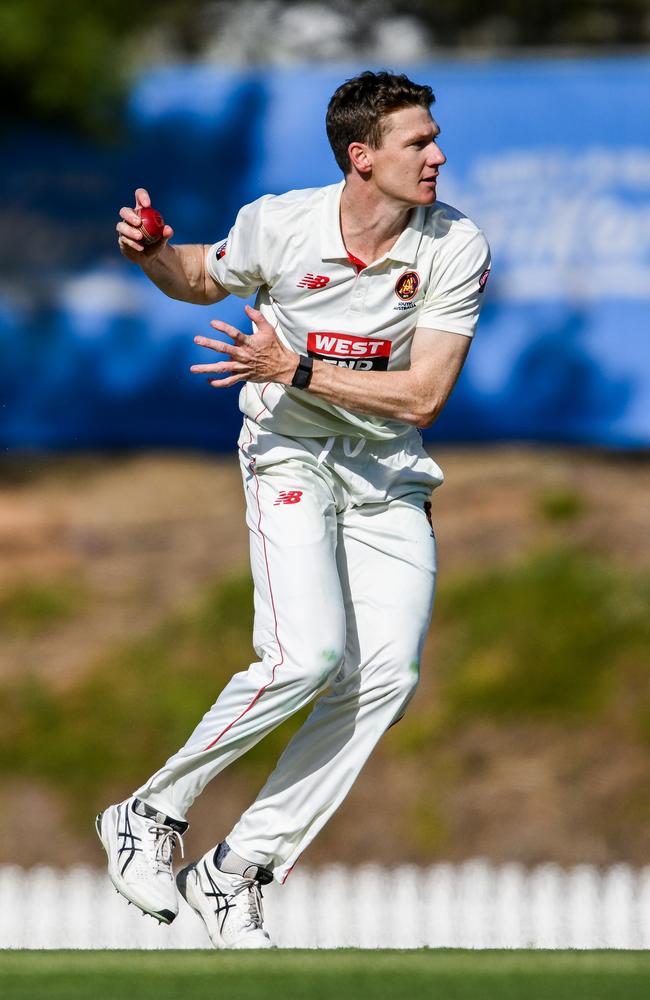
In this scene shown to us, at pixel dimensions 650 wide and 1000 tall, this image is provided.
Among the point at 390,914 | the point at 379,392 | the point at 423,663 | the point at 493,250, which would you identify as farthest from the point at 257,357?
the point at 423,663

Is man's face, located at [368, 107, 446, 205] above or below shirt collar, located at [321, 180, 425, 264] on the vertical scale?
above

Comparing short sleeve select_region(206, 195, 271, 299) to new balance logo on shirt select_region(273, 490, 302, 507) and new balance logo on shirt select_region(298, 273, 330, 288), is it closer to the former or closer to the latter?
new balance logo on shirt select_region(298, 273, 330, 288)

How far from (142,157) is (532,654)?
4914 mm

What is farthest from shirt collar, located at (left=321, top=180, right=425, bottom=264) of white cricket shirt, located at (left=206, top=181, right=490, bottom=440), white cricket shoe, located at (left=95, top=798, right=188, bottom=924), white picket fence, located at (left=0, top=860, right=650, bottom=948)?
white picket fence, located at (left=0, top=860, right=650, bottom=948)

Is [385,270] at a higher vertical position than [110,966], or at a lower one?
higher

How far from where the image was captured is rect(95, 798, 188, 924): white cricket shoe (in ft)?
17.2

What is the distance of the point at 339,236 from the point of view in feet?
16.9

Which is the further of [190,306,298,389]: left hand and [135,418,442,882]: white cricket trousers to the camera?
[135,418,442,882]: white cricket trousers

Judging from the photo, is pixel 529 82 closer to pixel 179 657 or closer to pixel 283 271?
pixel 179 657

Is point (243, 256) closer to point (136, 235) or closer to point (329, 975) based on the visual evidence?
point (136, 235)

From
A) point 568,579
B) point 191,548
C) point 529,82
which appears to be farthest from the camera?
point 191,548

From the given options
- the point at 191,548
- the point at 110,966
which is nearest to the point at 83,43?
the point at 191,548

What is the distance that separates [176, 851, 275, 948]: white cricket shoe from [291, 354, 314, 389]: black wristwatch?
61.5 inches

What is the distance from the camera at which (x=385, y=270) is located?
5.19 metres
